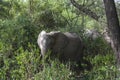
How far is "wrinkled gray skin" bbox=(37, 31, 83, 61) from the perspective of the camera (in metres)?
5.68

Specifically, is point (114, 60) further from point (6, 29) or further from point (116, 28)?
point (6, 29)

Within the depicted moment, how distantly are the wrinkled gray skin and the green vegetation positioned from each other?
210mm

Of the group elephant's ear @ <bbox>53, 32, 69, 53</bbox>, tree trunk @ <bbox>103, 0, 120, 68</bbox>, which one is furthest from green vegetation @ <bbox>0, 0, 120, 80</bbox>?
elephant's ear @ <bbox>53, 32, 69, 53</bbox>

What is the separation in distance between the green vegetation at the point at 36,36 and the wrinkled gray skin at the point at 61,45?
0.21 meters

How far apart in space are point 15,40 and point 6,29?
0.39 metres

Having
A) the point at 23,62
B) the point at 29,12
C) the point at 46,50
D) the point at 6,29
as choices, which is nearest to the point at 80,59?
the point at 46,50

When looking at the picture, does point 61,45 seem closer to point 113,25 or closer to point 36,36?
point 36,36

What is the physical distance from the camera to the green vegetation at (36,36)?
3723 mm

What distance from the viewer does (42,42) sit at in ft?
18.6

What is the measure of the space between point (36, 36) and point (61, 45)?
1.00 metres

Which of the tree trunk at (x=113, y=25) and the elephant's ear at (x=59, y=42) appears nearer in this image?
the tree trunk at (x=113, y=25)

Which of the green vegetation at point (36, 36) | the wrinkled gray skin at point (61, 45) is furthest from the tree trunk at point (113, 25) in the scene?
the wrinkled gray skin at point (61, 45)

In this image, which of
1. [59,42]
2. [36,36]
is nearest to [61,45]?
[59,42]

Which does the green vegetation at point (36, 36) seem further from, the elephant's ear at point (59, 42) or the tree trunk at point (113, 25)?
the elephant's ear at point (59, 42)
